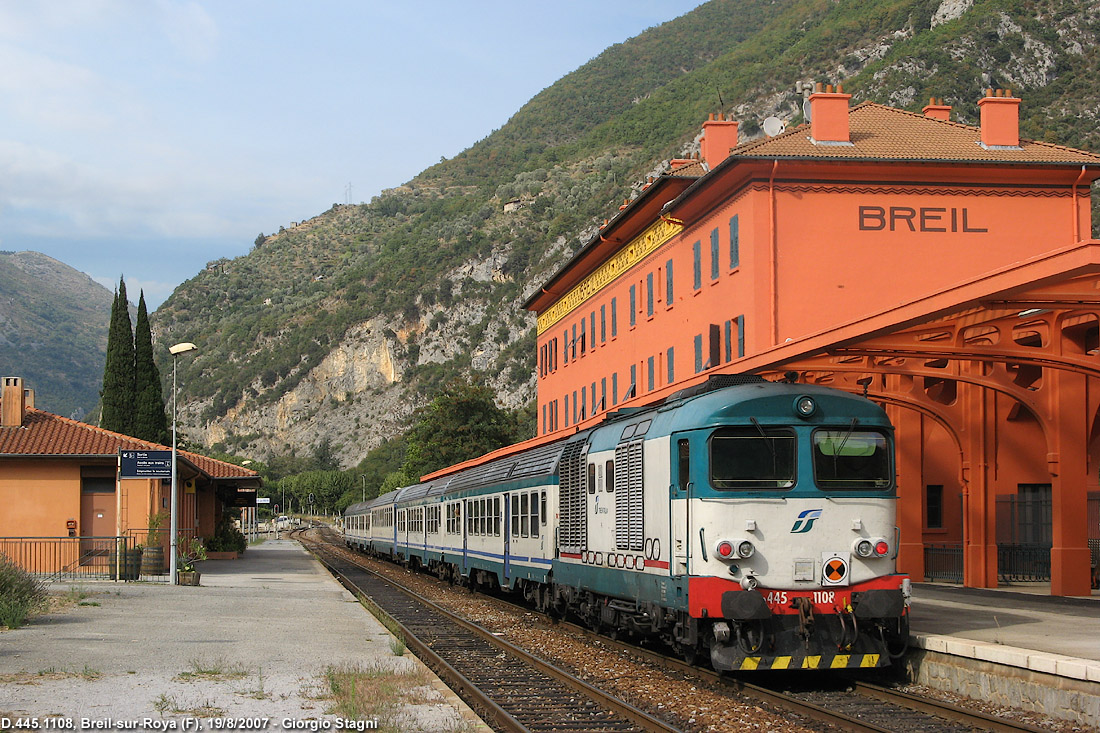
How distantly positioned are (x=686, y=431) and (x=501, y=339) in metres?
117

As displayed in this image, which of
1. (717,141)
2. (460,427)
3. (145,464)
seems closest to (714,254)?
(717,141)

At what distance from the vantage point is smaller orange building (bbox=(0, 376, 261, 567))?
3080 centimetres

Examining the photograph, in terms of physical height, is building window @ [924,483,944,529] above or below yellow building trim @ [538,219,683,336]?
below

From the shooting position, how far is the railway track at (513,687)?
34.3 ft

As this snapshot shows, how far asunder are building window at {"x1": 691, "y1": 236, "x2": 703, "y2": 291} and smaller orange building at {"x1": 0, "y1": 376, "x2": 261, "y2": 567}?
15176mm

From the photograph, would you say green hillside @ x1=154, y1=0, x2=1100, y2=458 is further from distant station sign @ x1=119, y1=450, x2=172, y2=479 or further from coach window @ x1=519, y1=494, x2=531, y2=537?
coach window @ x1=519, y1=494, x2=531, y2=537

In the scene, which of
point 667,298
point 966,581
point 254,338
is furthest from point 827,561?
point 254,338

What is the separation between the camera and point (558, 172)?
159m

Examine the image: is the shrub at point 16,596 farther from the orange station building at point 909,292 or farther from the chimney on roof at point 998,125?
the chimney on roof at point 998,125

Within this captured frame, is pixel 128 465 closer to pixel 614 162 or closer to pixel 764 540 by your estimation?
pixel 764 540

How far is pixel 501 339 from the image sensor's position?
129 m

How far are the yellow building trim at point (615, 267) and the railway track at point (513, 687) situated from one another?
19186mm

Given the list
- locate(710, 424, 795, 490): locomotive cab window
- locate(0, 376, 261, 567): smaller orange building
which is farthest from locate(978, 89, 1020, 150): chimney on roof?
locate(0, 376, 261, 567): smaller orange building

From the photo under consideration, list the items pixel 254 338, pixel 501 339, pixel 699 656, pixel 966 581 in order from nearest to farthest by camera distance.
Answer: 1. pixel 699 656
2. pixel 966 581
3. pixel 501 339
4. pixel 254 338
